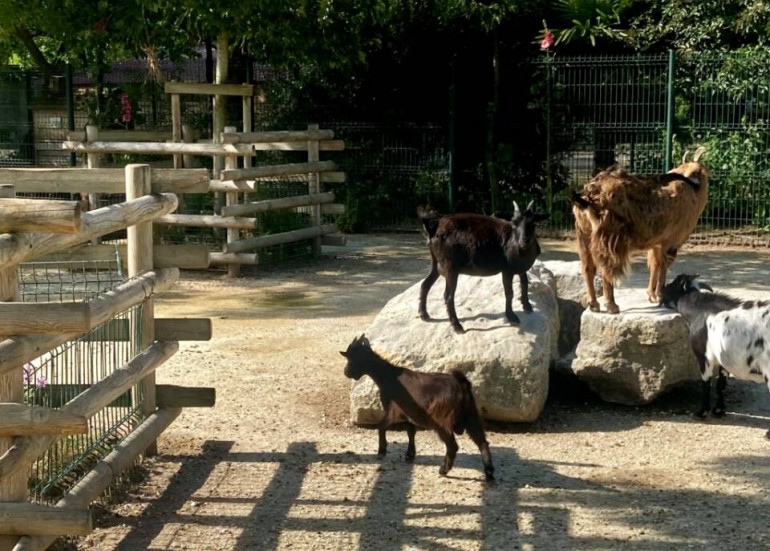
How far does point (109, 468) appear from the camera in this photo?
5996 mm

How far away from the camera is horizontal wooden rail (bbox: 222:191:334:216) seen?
14.1 m

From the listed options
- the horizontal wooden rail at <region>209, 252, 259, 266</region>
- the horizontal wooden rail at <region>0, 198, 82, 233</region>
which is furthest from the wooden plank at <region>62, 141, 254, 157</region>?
the horizontal wooden rail at <region>0, 198, 82, 233</region>

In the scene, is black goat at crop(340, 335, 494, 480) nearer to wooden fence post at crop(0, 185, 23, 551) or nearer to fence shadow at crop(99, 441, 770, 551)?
fence shadow at crop(99, 441, 770, 551)

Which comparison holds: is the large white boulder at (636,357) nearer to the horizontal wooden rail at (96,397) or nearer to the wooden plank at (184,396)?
the wooden plank at (184,396)

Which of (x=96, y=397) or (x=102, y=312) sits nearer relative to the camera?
(x=102, y=312)

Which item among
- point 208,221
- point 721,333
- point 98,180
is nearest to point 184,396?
point 98,180

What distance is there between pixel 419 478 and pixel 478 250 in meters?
1.88

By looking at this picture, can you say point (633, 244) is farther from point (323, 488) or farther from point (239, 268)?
point (239, 268)

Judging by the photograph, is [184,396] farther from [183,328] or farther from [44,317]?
[44,317]

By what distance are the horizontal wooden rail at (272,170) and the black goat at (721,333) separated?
23.0ft

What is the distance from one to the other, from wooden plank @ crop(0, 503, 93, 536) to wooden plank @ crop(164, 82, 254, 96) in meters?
11.0

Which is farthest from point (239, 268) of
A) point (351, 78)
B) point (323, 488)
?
point (323, 488)

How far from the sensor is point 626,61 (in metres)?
16.7

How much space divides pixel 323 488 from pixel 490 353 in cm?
166
